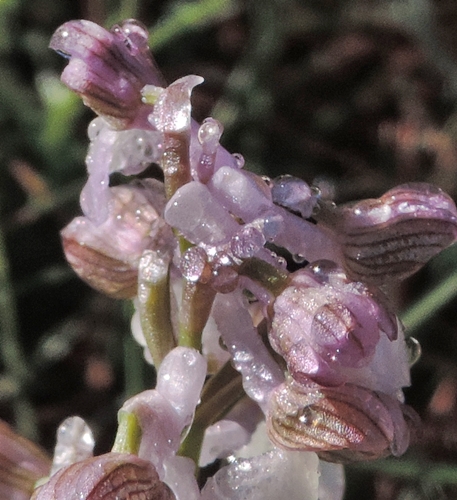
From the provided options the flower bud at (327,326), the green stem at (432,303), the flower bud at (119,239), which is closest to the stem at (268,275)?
the flower bud at (327,326)

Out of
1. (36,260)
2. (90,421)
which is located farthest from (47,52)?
(90,421)

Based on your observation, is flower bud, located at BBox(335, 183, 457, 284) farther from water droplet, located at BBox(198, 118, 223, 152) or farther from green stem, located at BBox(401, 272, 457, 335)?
green stem, located at BBox(401, 272, 457, 335)

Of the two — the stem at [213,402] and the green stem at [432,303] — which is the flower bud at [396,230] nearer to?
the stem at [213,402]

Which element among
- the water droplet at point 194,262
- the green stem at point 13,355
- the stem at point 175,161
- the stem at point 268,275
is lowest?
the green stem at point 13,355

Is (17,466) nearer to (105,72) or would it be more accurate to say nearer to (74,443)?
(74,443)

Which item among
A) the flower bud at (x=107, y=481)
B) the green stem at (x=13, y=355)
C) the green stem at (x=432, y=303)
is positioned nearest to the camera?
the flower bud at (x=107, y=481)

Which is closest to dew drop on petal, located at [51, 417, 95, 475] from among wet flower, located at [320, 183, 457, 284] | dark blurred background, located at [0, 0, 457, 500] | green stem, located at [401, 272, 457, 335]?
wet flower, located at [320, 183, 457, 284]
